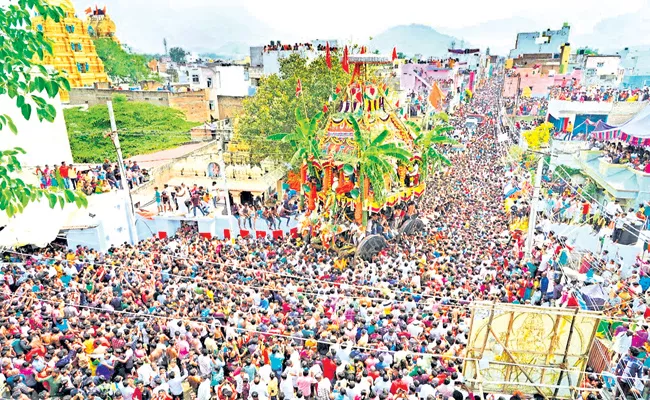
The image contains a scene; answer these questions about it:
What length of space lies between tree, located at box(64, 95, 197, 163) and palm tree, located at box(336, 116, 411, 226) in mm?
15295

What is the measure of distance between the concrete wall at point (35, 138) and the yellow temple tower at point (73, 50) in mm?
21540

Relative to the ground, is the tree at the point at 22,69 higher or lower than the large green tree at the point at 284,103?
higher

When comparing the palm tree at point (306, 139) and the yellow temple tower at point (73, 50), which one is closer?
the palm tree at point (306, 139)

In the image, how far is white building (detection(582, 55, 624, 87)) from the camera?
178 feet

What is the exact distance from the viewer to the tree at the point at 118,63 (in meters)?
49.2

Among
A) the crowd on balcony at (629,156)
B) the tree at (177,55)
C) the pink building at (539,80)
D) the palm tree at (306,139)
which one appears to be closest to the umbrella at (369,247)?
the palm tree at (306,139)

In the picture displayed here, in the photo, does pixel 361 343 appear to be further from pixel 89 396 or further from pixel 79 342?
pixel 79 342

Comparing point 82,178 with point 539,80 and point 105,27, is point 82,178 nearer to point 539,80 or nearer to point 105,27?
point 105,27

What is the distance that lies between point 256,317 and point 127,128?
24.0 metres

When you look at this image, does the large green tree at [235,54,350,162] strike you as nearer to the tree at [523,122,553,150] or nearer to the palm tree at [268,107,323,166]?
the palm tree at [268,107,323,166]

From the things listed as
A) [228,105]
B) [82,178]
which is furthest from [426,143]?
[228,105]

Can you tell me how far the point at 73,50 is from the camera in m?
39.4

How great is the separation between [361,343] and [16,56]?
699 cm

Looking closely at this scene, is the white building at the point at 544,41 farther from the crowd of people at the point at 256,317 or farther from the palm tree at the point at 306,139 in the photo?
the crowd of people at the point at 256,317
